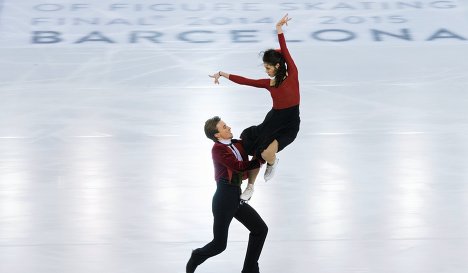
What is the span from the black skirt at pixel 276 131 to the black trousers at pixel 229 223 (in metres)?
0.35

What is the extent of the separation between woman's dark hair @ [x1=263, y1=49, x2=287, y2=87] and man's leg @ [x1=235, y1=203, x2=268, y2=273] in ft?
2.77

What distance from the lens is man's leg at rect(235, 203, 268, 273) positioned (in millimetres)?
6781

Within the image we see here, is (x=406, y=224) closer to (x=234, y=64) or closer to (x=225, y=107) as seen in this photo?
(x=225, y=107)

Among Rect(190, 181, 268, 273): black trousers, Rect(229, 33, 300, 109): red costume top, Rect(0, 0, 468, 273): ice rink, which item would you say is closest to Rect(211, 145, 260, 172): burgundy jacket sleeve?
Rect(190, 181, 268, 273): black trousers

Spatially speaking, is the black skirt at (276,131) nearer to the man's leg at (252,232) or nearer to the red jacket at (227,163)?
the red jacket at (227,163)

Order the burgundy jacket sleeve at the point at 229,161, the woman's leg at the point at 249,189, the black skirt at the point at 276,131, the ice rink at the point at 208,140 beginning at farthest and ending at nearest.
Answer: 1. the ice rink at the point at 208,140
2. the black skirt at the point at 276,131
3. the woman's leg at the point at 249,189
4. the burgundy jacket sleeve at the point at 229,161

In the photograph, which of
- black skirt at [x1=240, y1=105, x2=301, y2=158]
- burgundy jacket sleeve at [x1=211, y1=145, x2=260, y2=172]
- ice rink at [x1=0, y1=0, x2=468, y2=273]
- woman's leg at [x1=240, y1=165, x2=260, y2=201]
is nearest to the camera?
burgundy jacket sleeve at [x1=211, y1=145, x2=260, y2=172]

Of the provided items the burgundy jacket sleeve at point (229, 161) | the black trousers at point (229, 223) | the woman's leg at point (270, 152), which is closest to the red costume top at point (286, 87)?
the woman's leg at point (270, 152)

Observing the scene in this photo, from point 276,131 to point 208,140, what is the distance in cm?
340

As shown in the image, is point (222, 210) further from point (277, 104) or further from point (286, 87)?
point (286, 87)

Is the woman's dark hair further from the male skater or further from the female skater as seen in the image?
the male skater

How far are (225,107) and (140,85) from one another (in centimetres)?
129

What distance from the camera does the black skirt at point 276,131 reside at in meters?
6.86

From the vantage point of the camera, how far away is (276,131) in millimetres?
6875
